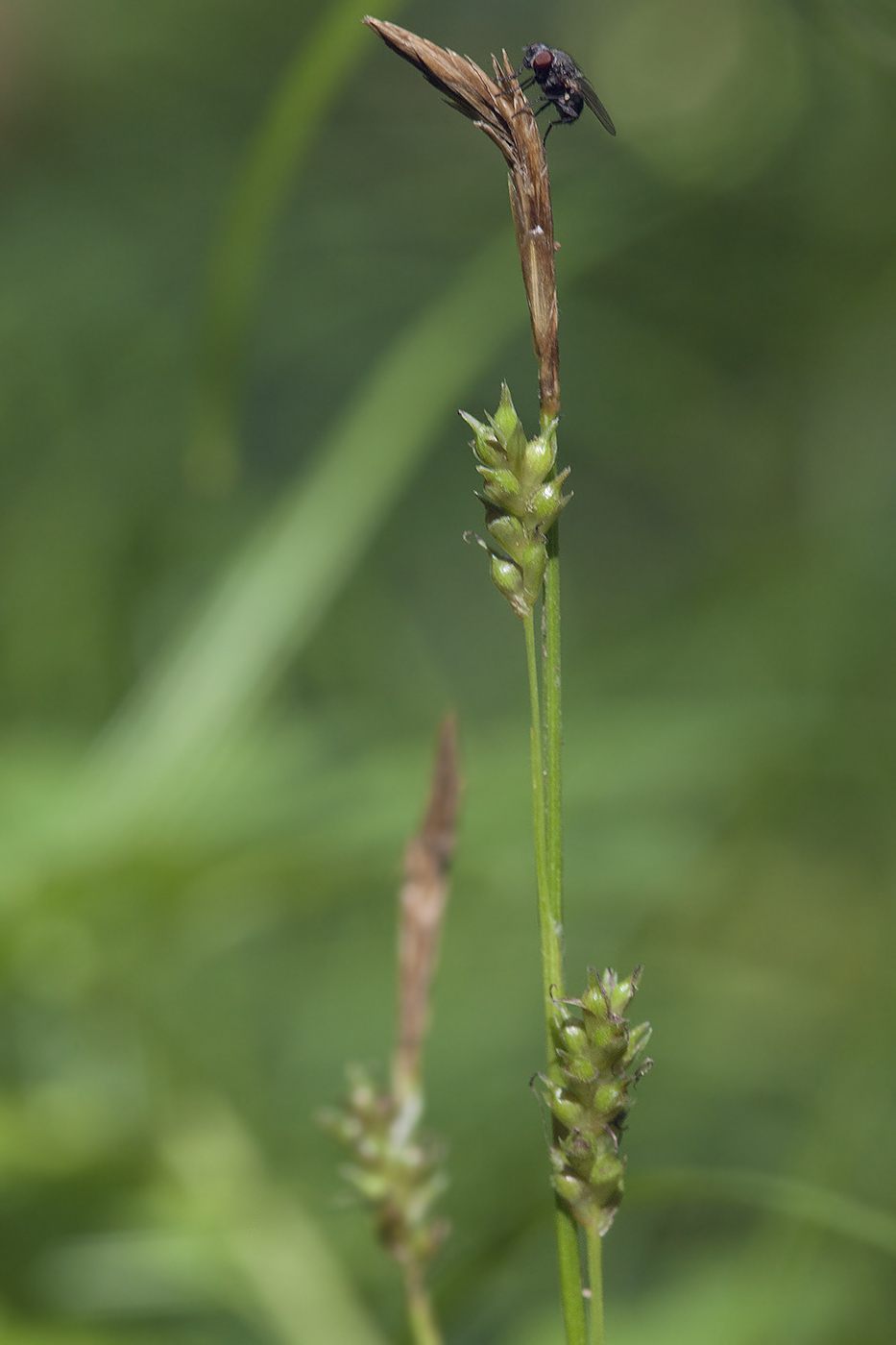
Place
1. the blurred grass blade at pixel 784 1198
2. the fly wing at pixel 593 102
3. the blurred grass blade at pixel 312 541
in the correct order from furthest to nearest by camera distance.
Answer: the blurred grass blade at pixel 312 541 < the fly wing at pixel 593 102 < the blurred grass blade at pixel 784 1198

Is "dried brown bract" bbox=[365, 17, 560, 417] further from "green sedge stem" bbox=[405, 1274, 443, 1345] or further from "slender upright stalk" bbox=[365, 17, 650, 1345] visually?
"green sedge stem" bbox=[405, 1274, 443, 1345]

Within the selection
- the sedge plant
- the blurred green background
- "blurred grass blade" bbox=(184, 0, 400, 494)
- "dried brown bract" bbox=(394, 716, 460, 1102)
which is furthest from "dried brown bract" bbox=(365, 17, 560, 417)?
"blurred grass blade" bbox=(184, 0, 400, 494)

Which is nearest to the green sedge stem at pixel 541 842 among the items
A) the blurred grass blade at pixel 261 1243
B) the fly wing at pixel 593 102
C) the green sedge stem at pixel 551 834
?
the green sedge stem at pixel 551 834

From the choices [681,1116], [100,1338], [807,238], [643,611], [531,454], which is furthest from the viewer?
[643,611]

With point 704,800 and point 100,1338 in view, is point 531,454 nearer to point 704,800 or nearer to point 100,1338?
point 100,1338

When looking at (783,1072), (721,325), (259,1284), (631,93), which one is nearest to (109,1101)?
(259,1284)

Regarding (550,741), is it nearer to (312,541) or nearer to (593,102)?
(593,102)

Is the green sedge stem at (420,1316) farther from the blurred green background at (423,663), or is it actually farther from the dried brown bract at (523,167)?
the dried brown bract at (523,167)
